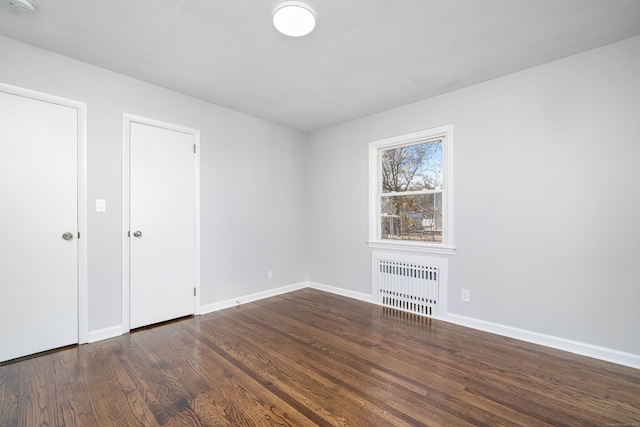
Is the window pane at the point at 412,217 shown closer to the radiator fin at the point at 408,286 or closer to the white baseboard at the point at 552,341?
the radiator fin at the point at 408,286

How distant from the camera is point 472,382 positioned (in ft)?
6.74

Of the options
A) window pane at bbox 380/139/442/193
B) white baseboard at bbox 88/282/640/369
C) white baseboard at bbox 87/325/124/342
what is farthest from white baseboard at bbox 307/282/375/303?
white baseboard at bbox 87/325/124/342

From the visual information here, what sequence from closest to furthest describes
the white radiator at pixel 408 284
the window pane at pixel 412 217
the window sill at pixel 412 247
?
the window sill at pixel 412 247, the white radiator at pixel 408 284, the window pane at pixel 412 217

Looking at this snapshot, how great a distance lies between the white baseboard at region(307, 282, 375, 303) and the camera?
4.03 meters

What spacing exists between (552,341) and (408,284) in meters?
1.45

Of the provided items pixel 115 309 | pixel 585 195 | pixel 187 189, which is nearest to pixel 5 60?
pixel 187 189

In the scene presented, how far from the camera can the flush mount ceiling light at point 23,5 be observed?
6.18ft

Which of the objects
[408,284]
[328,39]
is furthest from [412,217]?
[328,39]

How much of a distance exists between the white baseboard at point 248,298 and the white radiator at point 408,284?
1.41m

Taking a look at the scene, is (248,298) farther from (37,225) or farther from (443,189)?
(443,189)

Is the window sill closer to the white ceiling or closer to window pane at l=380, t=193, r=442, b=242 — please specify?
window pane at l=380, t=193, r=442, b=242

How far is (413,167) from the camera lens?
3705 mm

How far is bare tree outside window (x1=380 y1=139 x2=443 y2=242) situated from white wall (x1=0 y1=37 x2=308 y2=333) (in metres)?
1.53

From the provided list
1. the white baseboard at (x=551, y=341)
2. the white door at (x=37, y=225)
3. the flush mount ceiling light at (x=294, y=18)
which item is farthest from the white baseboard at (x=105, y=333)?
the white baseboard at (x=551, y=341)
